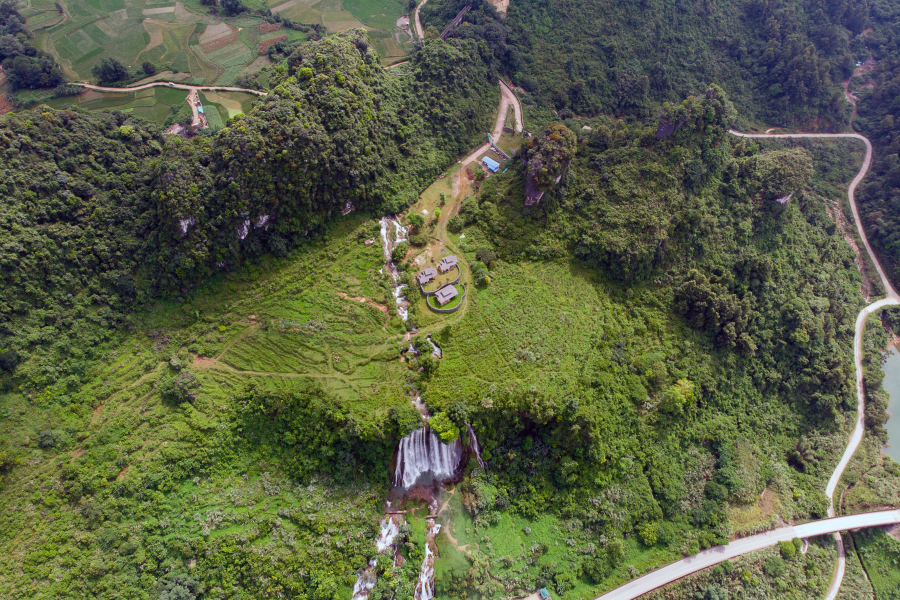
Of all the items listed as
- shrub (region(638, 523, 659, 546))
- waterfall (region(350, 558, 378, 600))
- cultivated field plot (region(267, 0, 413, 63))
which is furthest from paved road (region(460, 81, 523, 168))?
waterfall (region(350, 558, 378, 600))

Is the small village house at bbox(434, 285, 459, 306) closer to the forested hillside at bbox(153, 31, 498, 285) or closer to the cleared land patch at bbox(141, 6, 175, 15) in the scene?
the forested hillside at bbox(153, 31, 498, 285)

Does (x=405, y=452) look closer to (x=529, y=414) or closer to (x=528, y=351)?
(x=529, y=414)

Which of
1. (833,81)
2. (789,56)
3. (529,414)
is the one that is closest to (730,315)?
(529,414)

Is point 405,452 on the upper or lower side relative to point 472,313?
lower

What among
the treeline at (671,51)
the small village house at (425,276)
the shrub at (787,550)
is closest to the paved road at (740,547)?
the shrub at (787,550)

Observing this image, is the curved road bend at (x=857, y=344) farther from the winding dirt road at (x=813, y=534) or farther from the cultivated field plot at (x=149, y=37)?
the cultivated field plot at (x=149, y=37)

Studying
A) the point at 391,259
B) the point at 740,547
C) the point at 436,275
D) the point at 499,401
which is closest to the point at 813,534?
the point at 740,547

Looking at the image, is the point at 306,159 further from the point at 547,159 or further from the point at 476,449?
the point at 476,449
